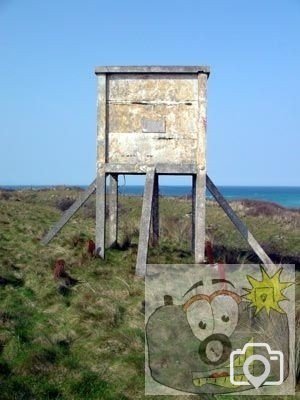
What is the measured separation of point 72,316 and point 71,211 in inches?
159

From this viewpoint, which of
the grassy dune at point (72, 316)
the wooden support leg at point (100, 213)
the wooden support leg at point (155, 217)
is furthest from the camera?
the wooden support leg at point (155, 217)

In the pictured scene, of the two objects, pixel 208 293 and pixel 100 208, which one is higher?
pixel 100 208

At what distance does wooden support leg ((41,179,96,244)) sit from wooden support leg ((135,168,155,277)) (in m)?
1.34

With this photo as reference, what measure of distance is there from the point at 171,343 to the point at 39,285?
3.38 metres

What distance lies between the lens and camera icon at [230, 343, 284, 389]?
6023 millimetres

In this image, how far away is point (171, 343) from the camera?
22.6ft

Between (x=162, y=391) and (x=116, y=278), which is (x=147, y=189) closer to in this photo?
(x=116, y=278)

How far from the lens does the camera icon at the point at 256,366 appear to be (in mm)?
6023

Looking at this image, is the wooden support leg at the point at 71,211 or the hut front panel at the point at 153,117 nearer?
the hut front panel at the point at 153,117

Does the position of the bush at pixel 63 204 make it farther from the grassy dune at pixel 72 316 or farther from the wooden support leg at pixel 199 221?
the wooden support leg at pixel 199 221

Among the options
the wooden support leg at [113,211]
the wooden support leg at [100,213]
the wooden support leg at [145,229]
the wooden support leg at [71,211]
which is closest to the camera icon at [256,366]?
the wooden support leg at [145,229]

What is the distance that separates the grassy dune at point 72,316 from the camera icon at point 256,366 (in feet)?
3.92

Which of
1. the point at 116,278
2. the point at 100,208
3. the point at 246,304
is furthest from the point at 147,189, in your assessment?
the point at 246,304

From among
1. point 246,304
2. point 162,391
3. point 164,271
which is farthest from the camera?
point 164,271
